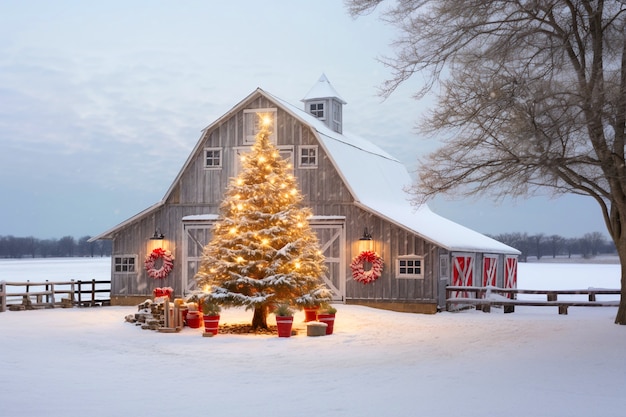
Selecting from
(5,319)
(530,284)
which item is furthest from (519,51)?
(530,284)

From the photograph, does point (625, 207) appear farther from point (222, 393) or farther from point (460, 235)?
point (222, 393)

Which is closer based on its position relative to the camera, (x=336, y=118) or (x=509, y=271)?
(x=336, y=118)

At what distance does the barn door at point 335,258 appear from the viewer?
23.7 meters

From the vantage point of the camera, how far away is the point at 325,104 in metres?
28.0

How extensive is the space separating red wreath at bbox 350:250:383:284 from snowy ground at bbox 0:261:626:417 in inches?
129

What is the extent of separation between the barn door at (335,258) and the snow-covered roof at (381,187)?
1.25m

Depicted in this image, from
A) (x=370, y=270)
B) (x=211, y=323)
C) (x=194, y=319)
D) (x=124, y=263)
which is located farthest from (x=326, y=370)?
(x=124, y=263)

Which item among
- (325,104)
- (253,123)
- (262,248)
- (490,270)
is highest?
(325,104)

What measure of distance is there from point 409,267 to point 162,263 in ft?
27.7

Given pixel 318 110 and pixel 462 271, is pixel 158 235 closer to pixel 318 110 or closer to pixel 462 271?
pixel 318 110

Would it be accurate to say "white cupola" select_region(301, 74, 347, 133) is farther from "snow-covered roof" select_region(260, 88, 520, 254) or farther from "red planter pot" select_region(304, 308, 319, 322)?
"red planter pot" select_region(304, 308, 319, 322)

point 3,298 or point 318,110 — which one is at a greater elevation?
point 318,110

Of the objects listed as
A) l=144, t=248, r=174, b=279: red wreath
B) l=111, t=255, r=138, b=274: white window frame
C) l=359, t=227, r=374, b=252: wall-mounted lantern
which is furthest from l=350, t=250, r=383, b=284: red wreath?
l=111, t=255, r=138, b=274: white window frame

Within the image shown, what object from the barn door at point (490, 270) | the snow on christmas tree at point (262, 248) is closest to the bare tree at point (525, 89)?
the snow on christmas tree at point (262, 248)
